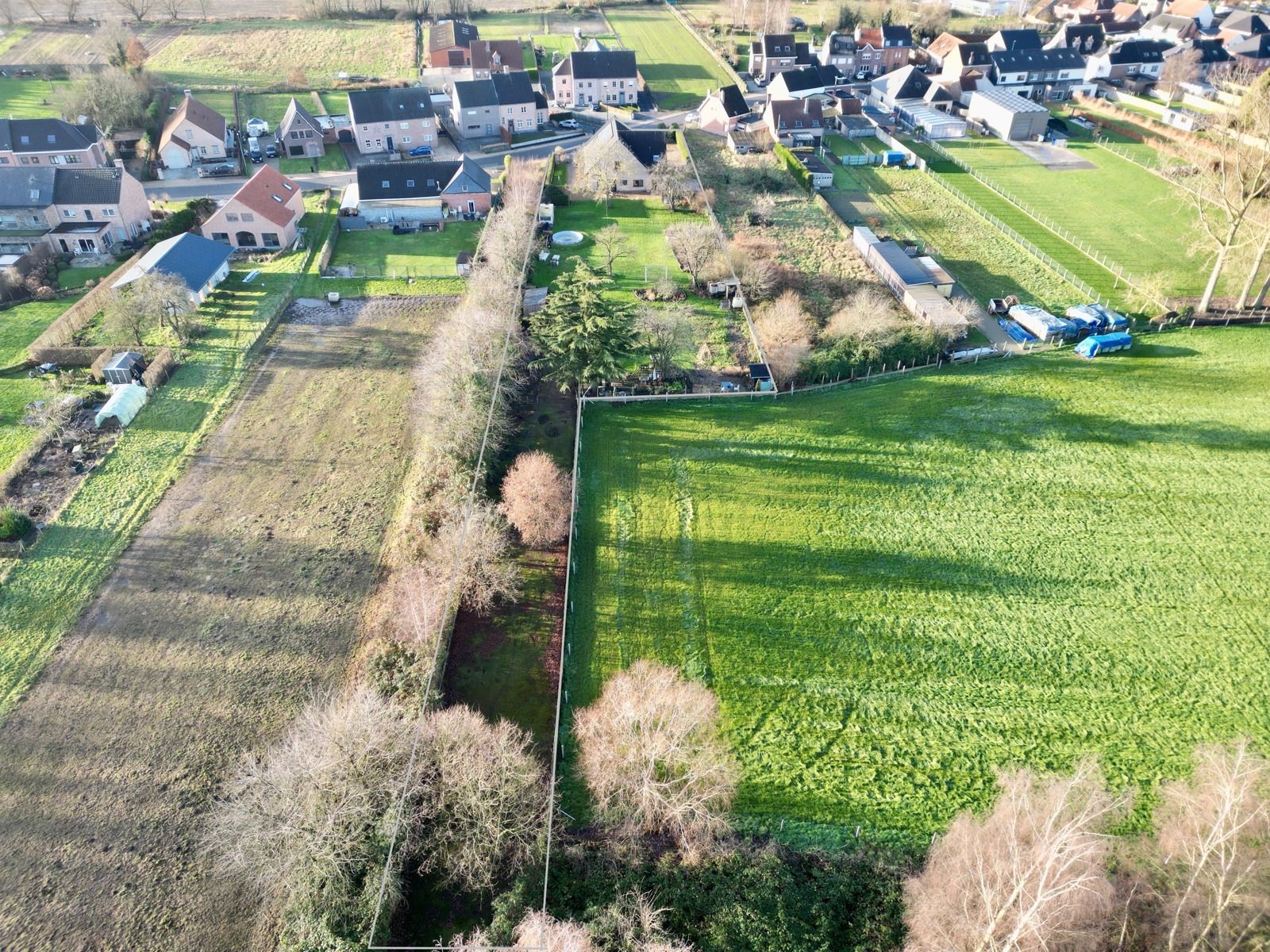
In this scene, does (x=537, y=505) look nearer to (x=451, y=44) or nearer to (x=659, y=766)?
(x=659, y=766)

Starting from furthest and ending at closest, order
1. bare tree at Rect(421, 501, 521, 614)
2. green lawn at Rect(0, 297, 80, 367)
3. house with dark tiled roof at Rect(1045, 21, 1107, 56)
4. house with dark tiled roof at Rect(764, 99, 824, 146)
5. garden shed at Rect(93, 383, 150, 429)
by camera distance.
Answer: house with dark tiled roof at Rect(1045, 21, 1107, 56) < house with dark tiled roof at Rect(764, 99, 824, 146) < green lawn at Rect(0, 297, 80, 367) < garden shed at Rect(93, 383, 150, 429) < bare tree at Rect(421, 501, 521, 614)

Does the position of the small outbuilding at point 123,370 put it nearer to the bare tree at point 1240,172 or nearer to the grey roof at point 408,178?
the grey roof at point 408,178

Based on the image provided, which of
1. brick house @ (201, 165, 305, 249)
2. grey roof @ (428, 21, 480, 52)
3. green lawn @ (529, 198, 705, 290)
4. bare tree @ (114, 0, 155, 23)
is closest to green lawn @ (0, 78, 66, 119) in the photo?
bare tree @ (114, 0, 155, 23)

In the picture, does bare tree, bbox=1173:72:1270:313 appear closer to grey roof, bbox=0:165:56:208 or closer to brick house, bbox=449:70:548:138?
Result: brick house, bbox=449:70:548:138

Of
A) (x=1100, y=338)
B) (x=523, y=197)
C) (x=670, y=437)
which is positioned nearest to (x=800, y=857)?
(x=670, y=437)

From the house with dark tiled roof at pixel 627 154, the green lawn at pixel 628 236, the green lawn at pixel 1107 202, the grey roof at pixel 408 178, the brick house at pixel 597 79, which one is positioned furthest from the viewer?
the brick house at pixel 597 79

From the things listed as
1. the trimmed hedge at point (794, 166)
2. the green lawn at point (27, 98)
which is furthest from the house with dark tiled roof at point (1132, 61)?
the green lawn at point (27, 98)

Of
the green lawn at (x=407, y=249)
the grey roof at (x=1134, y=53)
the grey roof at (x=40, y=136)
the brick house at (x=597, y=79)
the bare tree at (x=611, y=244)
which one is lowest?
the green lawn at (x=407, y=249)
